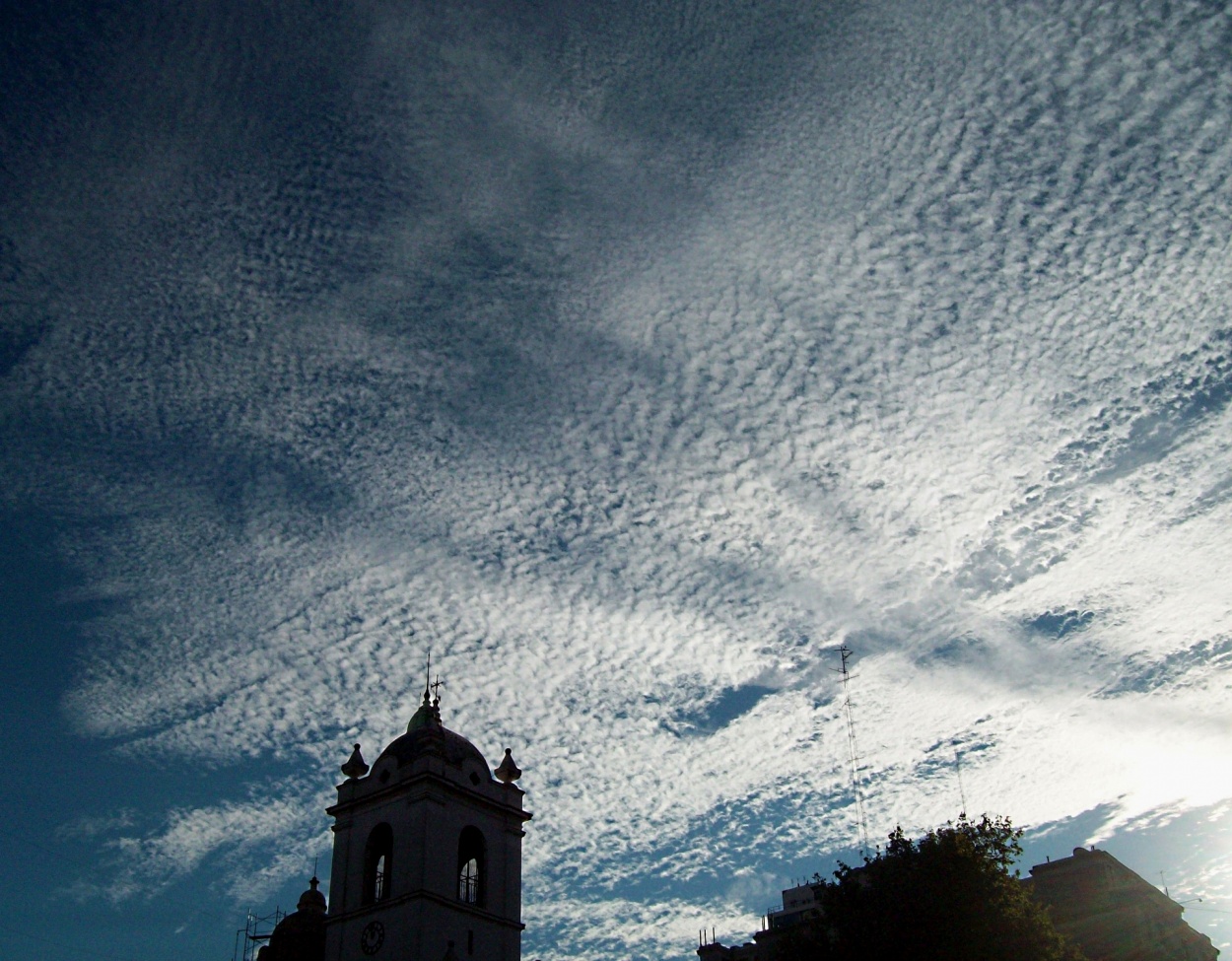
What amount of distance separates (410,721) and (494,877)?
8.03 metres

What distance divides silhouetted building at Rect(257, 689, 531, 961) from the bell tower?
0.14ft

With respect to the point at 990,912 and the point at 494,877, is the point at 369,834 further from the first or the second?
the point at 990,912

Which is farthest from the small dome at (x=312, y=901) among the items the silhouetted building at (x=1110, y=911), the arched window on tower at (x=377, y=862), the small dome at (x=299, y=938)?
the silhouetted building at (x=1110, y=911)

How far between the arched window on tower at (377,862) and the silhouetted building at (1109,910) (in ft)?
136

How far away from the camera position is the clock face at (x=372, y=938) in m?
44.1

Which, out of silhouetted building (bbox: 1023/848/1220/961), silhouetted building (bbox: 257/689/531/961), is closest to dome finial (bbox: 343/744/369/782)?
silhouetted building (bbox: 257/689/531/961)

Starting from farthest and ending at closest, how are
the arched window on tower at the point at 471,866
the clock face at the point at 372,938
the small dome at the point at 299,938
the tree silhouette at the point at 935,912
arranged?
the small dome at the point at 299,938 < the arched window on tower at the point at 471,866 < the clock face at the point at 372,938 < the tree silhouette at the point at 935,912

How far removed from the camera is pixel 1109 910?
70.5 m

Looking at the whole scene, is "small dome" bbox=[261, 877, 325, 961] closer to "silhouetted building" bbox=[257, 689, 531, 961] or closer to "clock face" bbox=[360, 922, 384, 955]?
"silhouetted building" bbox=[257, 689, 531, 961]

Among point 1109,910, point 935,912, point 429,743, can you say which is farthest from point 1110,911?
point 429,743

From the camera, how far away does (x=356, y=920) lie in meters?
45.4

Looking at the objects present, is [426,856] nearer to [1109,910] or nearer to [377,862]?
[377,862]

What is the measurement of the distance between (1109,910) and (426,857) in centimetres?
4638

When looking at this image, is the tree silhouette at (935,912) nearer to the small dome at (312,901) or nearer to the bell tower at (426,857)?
the bell tower at (426,857)
